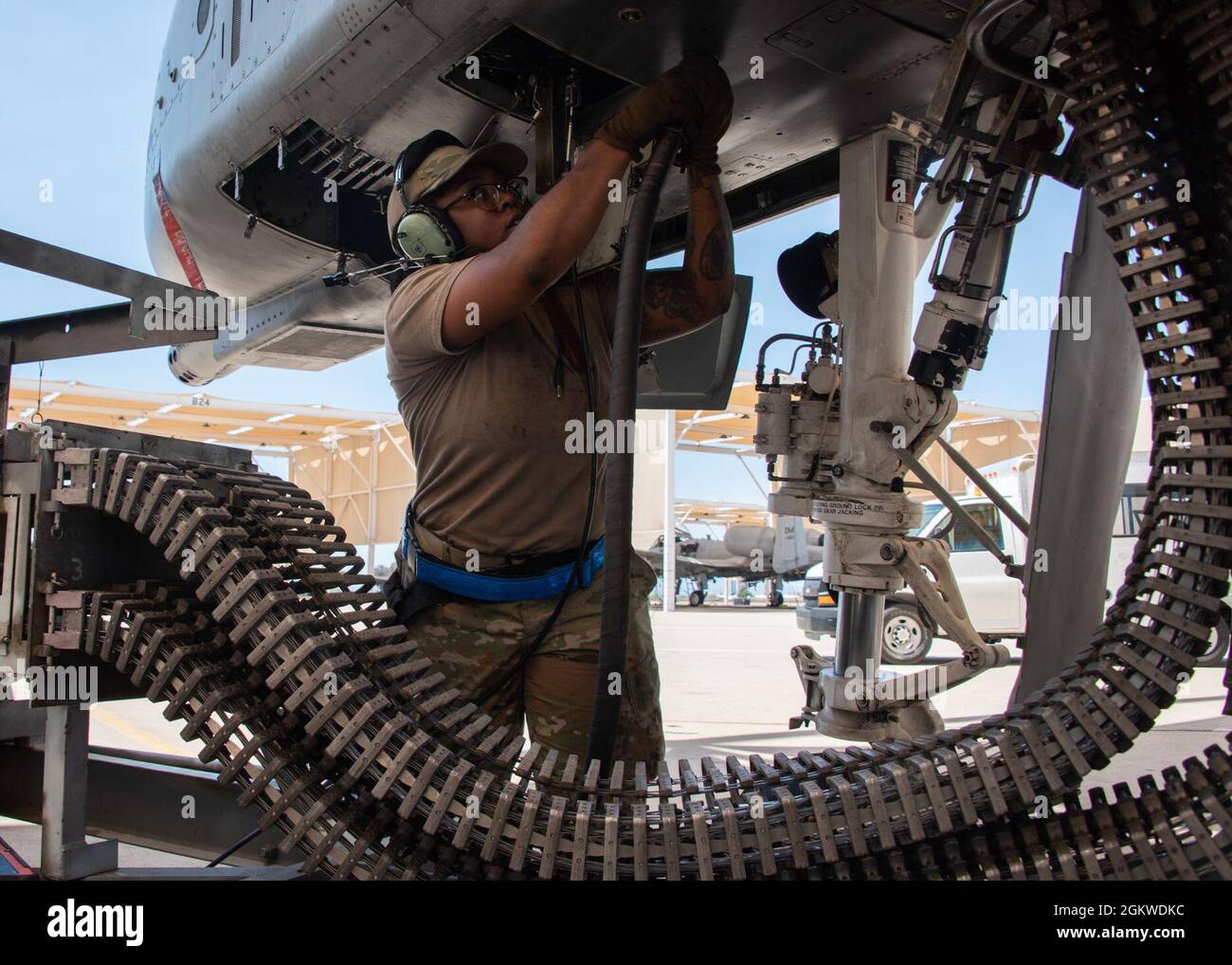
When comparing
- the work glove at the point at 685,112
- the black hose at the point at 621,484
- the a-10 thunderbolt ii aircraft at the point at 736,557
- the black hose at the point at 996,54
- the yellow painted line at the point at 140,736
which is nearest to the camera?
the black hose at the point at 996,54

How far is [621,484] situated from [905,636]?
33.2 feet

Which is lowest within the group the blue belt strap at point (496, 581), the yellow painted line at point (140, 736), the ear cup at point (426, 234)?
the yellow painted line at point (140, 736)

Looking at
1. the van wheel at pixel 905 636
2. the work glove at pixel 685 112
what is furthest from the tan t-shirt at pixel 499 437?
the van wheel at pixel 905 636

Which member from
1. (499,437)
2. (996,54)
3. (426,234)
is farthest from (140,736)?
(996,54)

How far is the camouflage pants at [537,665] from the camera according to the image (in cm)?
243

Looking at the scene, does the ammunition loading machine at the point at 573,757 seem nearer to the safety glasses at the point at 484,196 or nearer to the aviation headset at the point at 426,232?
the aviation headset at the point at 426,232

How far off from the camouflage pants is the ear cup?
0.88m

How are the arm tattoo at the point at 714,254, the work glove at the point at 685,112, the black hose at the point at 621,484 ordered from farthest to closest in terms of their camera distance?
the arm tattoo at the point at 714,254 → the work glove at the point at 685,112 → the black hose at the point at 621,484

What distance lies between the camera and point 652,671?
8.52 ft

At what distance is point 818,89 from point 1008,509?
72.3 inches

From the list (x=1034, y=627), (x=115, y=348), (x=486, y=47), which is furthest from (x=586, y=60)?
(x=1034, y=627)

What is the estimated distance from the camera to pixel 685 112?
2.27 m

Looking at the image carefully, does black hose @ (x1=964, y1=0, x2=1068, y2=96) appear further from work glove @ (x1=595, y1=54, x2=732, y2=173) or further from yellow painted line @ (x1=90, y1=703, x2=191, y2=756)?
yellow painted line @ (x1=90, y1=703, x2=191, y2=756)

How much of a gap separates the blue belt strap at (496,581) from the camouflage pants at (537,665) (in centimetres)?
3
